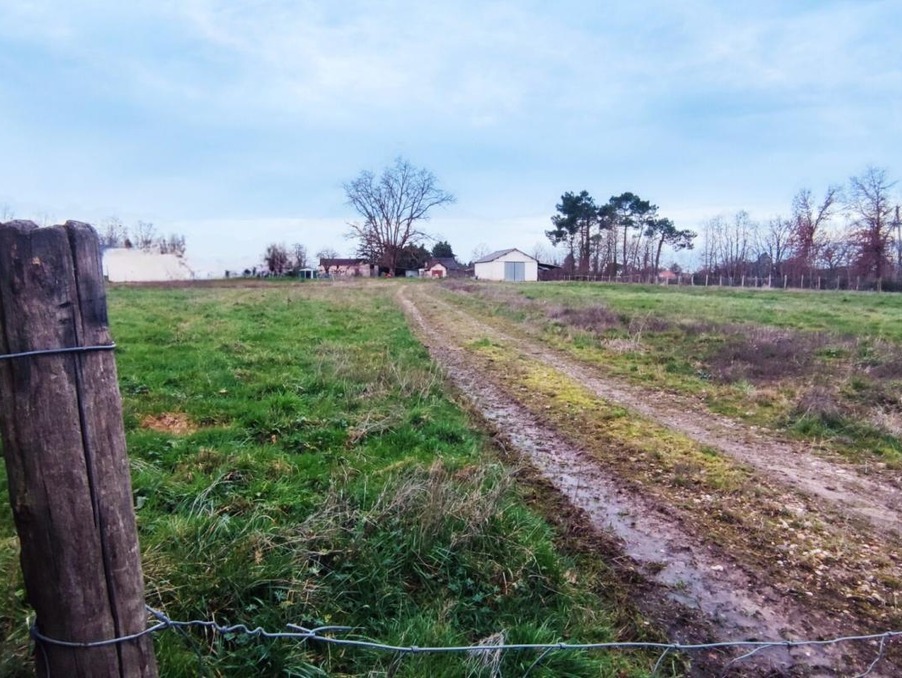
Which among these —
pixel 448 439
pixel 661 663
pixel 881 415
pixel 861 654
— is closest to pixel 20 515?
pixel 661 663

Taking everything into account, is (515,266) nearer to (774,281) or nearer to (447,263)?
(447,263)

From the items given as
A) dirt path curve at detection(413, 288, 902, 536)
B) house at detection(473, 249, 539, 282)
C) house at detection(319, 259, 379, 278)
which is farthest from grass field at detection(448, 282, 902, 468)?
house at detection(319, 259, 379, 278)

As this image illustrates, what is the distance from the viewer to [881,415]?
7203 mm

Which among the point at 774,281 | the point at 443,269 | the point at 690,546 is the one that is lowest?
the point at 690,546

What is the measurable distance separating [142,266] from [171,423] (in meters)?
68.8

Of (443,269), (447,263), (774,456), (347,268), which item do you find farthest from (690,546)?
(447,263)

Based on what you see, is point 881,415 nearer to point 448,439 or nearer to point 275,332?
point 448,439

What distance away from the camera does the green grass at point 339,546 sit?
2.72 metres

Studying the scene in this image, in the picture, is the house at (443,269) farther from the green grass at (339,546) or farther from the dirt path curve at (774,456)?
the green grass at (339,546)

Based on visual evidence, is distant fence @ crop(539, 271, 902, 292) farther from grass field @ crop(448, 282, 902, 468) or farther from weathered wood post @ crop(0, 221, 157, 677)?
weathered wood post @ crop(0, 221, 157, 677)

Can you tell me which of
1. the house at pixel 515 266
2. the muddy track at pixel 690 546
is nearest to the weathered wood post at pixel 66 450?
the muddy track at pixel 690 546

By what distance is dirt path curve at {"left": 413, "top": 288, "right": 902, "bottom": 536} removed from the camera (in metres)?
4.95

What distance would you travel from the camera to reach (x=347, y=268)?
97.6 m

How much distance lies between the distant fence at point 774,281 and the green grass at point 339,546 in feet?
184
